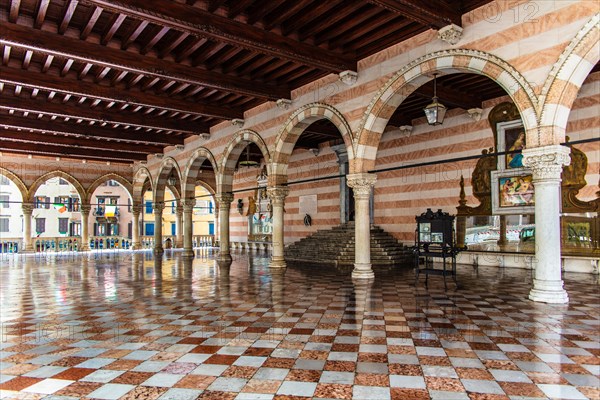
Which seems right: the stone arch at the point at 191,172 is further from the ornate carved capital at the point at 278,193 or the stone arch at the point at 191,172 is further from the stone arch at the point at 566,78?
the stone arch at the point at 566,78

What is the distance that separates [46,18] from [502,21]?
8.41 m

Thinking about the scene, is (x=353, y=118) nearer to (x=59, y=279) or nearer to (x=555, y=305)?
(x=555, y=305)

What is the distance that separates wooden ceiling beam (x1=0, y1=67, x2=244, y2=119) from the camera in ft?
32.8

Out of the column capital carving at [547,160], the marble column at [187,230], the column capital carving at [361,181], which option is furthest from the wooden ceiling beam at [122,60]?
the marble column at [187,230]

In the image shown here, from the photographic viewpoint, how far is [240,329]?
525 cm

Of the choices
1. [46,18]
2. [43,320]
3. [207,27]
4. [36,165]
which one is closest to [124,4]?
[207,27]

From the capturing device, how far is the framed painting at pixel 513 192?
37.1ft

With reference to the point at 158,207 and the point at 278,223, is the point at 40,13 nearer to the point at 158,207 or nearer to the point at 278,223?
the point at 278,223

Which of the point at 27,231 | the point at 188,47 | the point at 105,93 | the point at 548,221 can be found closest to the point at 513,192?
the point at 548,221

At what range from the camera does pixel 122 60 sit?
8961 millimetres

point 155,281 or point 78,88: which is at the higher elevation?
point 78,88

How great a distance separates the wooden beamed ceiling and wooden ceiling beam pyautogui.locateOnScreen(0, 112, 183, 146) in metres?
2.60

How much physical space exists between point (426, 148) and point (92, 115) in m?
11.2

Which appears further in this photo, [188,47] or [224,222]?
[224,222]
